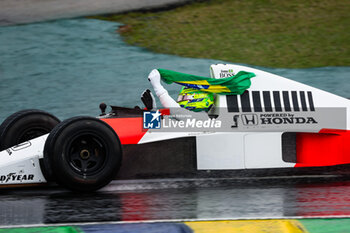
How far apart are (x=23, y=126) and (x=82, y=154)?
1.46 m

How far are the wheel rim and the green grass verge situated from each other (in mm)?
7250

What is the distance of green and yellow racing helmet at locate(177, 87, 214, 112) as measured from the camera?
21.8ft

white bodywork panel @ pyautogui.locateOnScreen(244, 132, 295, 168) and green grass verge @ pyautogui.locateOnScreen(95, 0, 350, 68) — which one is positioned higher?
green grass verge @ pyautogui.locateOnScreen(95, 0, 350, 68)

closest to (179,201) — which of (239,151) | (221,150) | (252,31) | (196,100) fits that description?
(221,150)

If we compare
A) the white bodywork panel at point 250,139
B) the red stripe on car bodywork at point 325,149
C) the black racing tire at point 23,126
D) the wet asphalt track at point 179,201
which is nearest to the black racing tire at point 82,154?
the wet asphalt track at point 179,201

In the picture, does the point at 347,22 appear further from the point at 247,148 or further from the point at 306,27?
the point at 247,148

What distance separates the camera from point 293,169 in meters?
6.82

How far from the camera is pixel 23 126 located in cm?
711

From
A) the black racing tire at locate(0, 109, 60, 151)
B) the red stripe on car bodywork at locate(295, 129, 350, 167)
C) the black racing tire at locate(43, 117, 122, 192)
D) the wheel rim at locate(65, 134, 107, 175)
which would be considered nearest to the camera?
the black racing tire at locate(43, 117, 122, 192)

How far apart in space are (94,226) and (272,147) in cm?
242

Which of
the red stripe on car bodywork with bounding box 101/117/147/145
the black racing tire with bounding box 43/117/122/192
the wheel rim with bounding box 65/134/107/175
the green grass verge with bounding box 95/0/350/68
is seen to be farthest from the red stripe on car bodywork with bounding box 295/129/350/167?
the green grass verge with bounding box 95/0/350/68

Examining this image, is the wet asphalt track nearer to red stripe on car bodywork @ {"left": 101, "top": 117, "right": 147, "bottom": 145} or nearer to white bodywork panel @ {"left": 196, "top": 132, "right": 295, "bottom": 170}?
white bodywork panel @ {"left": 196, "top": 132, "right": 295, "bottom": 170}

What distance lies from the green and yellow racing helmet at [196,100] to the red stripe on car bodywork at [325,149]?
1.07 m

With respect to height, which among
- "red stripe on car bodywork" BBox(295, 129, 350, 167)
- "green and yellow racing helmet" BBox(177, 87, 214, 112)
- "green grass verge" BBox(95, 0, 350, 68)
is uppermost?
"green grass verge" BBox(95, 0, 350, 68)
